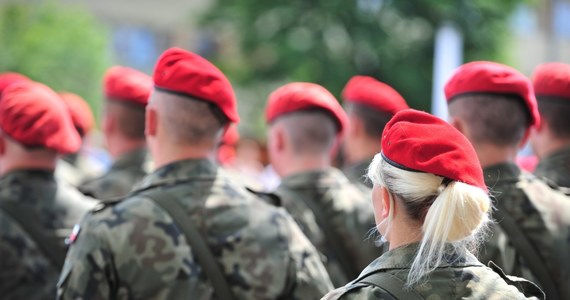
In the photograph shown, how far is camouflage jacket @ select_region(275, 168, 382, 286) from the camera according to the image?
4809 mm

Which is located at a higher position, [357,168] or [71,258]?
[71,258]

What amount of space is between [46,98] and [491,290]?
278 centimetres

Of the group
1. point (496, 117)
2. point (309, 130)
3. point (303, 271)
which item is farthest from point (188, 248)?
point (309, 130)

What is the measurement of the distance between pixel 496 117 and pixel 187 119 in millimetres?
1389

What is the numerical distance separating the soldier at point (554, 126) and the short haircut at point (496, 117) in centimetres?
40

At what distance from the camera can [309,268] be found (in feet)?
12.2

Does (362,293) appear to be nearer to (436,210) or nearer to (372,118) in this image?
(436,210)

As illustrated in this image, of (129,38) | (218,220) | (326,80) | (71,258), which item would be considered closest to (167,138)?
(218,220)

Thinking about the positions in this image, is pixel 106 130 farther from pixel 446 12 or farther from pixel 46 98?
pixel 446 12

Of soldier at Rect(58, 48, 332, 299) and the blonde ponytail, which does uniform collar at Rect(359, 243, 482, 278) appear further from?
soldier at Rect(58, 48, 332, 299)

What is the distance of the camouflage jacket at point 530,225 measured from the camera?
3.73 m

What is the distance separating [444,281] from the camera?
2.58 m

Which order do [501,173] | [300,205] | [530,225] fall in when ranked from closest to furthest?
[530,225] → [501,173] → [300,205]

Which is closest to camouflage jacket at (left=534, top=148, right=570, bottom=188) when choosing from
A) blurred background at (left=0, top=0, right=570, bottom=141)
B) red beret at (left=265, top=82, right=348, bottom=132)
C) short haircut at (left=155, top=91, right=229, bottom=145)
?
red beret at (left=265, top=82, right=348, bottom=132)
